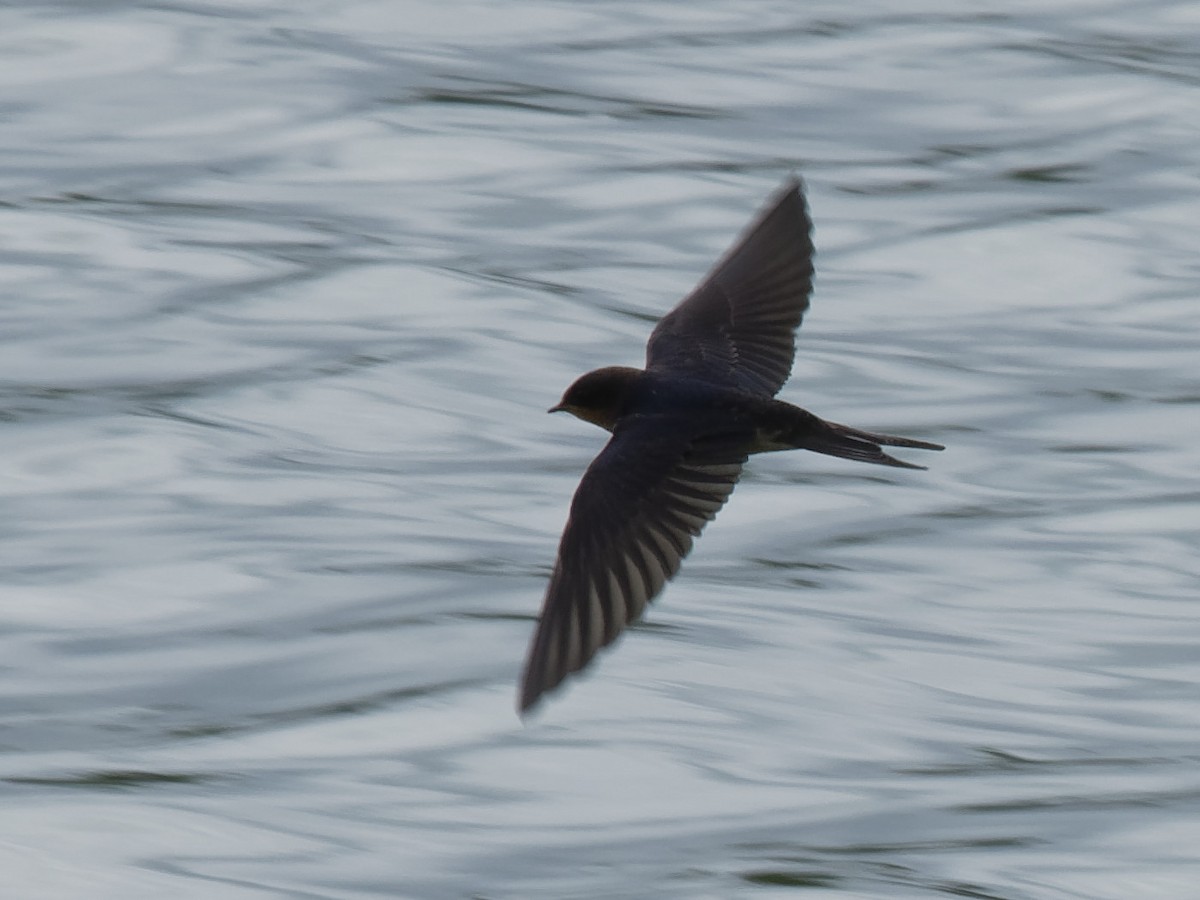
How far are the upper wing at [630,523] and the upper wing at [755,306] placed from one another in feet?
1.71

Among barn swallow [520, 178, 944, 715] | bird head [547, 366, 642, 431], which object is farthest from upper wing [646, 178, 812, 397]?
bird head [547, 366, 642, 431]

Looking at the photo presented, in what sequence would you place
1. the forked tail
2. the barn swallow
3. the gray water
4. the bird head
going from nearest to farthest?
the barn swallow, the forked tail, the bird head, the gray water

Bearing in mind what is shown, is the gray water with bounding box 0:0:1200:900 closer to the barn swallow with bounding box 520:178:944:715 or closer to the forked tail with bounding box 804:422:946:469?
the barn swallow with bounding box 520:178:944:715

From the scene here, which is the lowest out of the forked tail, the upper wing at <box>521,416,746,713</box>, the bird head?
the upper wing at <box>521,416,746,713</box>

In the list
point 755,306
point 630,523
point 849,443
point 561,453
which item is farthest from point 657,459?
point 561,453

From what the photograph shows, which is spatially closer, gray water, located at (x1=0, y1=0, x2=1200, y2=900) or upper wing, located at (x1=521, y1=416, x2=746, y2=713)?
upper wing, located at (x1=521, y1=416, x2=746, y2=713)

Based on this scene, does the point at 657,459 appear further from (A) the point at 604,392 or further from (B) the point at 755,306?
(B) the point at 755,306

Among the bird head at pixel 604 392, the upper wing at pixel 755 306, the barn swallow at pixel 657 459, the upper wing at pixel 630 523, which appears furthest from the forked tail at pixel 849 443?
the upper wing at pixel 755 306

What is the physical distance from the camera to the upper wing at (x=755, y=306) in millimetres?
5980

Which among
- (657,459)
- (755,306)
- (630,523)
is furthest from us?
(755,306)

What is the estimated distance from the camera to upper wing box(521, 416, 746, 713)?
4969mm

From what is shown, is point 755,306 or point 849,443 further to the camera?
point 755,306

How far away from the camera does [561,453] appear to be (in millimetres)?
8055

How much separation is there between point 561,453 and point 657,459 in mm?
2680
